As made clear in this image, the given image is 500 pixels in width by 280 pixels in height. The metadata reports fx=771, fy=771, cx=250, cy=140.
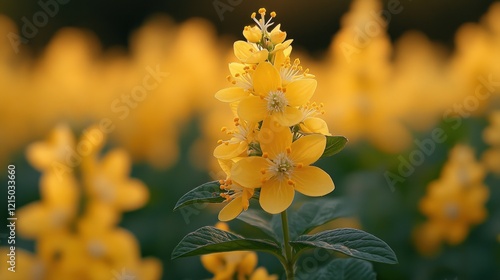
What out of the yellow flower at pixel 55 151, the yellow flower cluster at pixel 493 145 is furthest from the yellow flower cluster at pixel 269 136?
the yellow flower cluster at pixel 493 145

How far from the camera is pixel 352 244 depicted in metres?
0.97

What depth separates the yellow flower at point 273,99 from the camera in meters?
0.99

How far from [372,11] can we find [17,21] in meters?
2.50

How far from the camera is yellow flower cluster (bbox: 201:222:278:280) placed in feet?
3.86

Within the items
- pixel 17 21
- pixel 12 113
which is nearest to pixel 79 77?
pixel 12 113

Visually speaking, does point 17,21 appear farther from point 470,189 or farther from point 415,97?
point 470,189

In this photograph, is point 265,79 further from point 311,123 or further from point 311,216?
point 311,216

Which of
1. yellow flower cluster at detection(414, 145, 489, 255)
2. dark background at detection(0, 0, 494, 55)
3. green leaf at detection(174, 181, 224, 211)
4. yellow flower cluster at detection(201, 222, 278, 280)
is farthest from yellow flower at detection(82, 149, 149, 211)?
dark background at detection(0, 0, 494, 55)

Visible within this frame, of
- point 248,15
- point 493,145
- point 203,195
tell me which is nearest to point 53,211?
point 203,195

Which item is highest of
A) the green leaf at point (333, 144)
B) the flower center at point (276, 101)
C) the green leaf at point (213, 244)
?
the flower center at point (276, 101)

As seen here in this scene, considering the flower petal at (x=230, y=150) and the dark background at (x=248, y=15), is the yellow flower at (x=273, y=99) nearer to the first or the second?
the flower petal at (x=230, y=150)

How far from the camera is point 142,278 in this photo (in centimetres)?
152

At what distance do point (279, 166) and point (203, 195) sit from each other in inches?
4.2

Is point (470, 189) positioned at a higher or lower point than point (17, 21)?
lower
